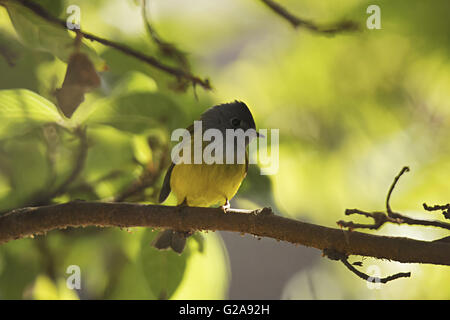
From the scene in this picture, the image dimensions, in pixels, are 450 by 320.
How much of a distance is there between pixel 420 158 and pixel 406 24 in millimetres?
363

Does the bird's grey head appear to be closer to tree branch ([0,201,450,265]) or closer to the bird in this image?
the bird

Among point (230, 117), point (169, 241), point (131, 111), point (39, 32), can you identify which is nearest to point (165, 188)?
point (169, 241)

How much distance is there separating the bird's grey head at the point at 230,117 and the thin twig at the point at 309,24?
17.2 inches

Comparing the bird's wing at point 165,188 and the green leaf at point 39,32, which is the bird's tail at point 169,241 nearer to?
the bird's wing at point 165,188

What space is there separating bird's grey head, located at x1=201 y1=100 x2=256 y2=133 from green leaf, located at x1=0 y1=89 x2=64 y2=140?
0.54m

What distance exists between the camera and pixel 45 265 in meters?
1.46

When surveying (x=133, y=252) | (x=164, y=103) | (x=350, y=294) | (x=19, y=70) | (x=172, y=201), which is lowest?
(x=350, y=294)

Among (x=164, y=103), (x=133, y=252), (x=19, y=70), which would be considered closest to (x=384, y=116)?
(x=164, y=103)

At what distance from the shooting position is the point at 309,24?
119 cm

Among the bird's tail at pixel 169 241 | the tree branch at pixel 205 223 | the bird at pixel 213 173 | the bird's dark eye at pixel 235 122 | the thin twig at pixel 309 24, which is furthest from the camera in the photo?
the bird's dark eye at pixel 235 122

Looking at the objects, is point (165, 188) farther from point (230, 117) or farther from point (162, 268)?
point (230, 117)

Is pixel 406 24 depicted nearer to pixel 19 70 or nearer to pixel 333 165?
pixel 333 165

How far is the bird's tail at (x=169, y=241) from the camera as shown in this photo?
1.32 meters

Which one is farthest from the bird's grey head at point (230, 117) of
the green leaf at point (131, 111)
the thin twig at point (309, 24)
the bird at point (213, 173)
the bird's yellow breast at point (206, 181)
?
the thin twig at point (309, 24)
